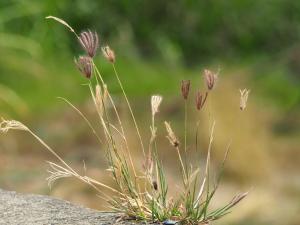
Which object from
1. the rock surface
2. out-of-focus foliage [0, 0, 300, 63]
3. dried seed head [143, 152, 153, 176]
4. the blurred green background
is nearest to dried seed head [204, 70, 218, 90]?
dried seed head [143, 152, 153, 176]

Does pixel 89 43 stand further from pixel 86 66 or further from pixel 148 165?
pixel 148 165

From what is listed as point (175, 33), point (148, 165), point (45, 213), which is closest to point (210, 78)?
point (148, 165)

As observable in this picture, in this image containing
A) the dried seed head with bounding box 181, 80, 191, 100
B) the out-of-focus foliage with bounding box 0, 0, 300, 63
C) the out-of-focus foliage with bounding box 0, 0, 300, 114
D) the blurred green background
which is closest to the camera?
the dried seed head with bounding box 181, 80, 191, 100

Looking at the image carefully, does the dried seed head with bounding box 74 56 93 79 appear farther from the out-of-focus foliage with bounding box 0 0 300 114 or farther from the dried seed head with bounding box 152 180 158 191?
the out-of-focus foliage with bounding box 0 0 300 114

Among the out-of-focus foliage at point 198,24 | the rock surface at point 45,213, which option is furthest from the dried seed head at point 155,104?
the out-of-focus foliage at point 198,24

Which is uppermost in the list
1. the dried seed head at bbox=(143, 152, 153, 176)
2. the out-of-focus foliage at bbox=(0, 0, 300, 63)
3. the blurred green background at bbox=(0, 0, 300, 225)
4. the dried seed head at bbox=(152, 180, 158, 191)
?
the out-of-focus foliage at bbox=(0, 0, 300, 63)

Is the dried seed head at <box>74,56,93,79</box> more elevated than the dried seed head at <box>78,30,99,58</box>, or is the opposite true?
the dried seed head at <box>78,30,99,58</box>

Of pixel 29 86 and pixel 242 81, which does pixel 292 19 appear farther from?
pixel 29 86
